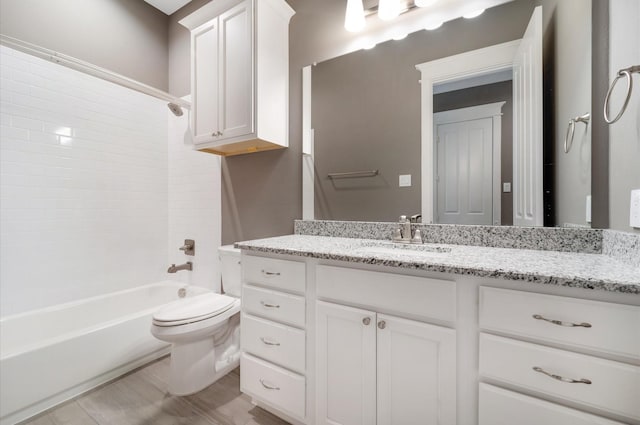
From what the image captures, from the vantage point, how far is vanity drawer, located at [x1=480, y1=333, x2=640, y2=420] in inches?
25.4

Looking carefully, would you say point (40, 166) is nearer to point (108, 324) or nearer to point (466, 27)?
point (108, 324)

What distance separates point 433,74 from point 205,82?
151 cm

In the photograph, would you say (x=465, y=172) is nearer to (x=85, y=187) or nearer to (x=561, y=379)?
(x=561, y=379)

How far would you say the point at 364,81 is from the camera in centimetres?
160

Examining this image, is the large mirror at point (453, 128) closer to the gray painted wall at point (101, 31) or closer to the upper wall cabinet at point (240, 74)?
the upper wall cabinet at point (240, 74)

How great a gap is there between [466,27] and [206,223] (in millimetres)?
2316

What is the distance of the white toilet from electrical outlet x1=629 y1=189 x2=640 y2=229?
188 cm

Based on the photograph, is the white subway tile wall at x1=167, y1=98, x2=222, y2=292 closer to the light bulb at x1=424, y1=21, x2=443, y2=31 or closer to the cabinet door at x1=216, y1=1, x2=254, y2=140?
the cabinet door at x1=216, y1=1, x2=254, y2=140

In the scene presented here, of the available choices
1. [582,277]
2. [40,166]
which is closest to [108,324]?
[40,166]

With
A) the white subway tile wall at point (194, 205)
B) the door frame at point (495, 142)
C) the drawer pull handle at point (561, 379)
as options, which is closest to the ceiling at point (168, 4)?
the white subway tile wall at point (194, 205)

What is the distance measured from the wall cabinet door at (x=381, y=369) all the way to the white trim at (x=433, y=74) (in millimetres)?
688

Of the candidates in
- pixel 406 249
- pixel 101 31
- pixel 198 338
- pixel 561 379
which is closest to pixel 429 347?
pixel 561 379

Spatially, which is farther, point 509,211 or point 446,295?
point 509,211

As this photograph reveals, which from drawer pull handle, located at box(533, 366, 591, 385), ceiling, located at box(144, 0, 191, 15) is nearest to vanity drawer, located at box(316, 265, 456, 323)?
drawer pull handle, located at box(533, 366, 591, 385)
